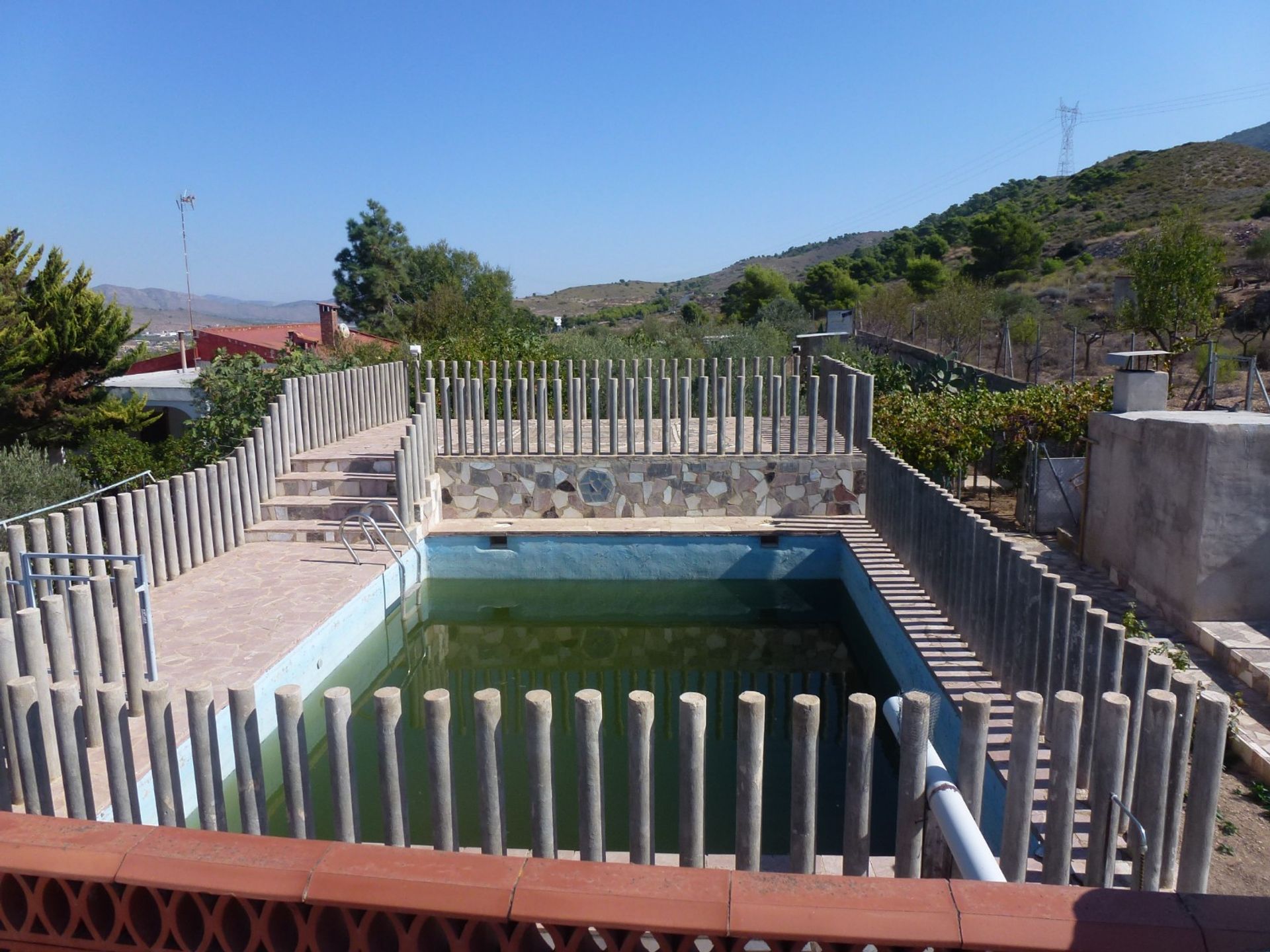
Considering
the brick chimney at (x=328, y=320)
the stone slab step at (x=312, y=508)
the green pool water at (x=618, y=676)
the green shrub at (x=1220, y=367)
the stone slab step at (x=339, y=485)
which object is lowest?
the green pool water at (x=618, y=676)

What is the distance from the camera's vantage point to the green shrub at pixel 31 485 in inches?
433

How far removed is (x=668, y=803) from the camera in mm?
5473

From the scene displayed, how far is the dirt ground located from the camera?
356 centimetres

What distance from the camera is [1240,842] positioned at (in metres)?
3.87

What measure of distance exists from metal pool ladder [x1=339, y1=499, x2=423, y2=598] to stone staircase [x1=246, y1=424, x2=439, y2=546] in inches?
2.5

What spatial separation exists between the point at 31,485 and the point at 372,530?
556 cm

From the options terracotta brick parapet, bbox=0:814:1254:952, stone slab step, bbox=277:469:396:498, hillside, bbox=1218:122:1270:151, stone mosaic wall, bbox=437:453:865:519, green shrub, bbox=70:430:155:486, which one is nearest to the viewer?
terracotta brick parapet, bbox=0:814:1254:952

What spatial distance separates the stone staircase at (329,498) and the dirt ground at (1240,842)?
701 cm

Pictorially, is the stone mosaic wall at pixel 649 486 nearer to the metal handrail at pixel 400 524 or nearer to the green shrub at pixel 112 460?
the metal handrail at pixel 400 524

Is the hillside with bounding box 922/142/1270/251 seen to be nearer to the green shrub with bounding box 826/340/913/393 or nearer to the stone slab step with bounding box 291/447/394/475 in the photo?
the green shrub with bounding box 826/340/913/393

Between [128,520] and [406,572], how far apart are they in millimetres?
2553

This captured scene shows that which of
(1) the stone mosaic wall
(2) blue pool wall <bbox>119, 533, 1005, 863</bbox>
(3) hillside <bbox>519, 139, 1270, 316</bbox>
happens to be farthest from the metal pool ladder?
(3) hillside <bbox>519, 139, 1270, 316</bbox>

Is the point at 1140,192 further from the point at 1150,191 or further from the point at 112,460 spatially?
the point at 112,460

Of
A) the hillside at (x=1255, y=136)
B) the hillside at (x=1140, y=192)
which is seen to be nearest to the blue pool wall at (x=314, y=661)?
the hillside at (x=1140, y=192)
